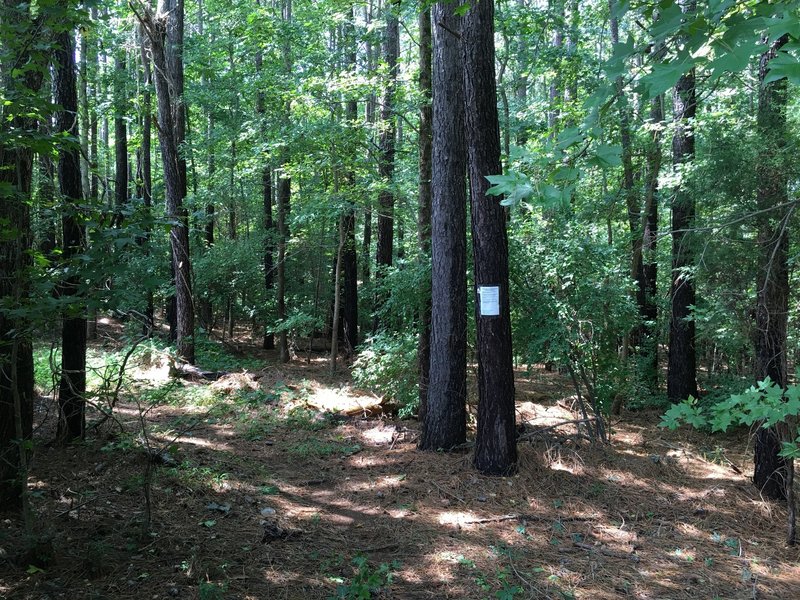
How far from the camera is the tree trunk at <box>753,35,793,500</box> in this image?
556 cm

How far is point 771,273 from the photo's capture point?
563 centimetres

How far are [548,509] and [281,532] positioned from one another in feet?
7.94

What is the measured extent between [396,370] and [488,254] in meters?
2.90

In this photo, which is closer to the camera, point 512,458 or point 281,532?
point 281,532

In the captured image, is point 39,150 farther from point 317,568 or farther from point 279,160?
point 279,160

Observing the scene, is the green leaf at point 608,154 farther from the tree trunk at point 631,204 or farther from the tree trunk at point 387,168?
the tree trunk at point 387,168

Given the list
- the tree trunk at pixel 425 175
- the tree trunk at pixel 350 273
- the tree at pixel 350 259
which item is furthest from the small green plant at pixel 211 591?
the tree trunk at pixel 350 273

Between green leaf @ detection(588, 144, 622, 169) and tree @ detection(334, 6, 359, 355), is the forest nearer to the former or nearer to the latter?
green leaf @ detection(588, 144, 622, 169)

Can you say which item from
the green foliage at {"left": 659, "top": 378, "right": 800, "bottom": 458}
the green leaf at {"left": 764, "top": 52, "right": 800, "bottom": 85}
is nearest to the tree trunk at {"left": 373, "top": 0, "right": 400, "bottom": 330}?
the green foliage at {"left": 659, "top": 378, "right": 800, "bottom": 458}

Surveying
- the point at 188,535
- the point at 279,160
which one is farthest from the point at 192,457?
the point at 279,160

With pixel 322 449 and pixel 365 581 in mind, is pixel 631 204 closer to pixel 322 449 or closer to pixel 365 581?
pixel 322 449

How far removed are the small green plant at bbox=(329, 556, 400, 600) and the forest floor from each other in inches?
0.6

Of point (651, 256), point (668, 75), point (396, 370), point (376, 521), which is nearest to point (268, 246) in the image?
point (396, 370)

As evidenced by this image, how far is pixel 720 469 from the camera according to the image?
6.63m
